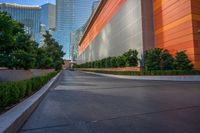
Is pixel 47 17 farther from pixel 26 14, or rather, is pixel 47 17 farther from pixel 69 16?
pixel 26 14

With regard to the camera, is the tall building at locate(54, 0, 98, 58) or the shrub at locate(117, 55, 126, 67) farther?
the tall building at locate(54, 0, 98, 58)

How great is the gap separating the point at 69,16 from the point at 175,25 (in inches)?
5942

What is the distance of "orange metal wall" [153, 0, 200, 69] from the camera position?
79.0ft

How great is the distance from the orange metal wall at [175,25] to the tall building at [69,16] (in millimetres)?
135750

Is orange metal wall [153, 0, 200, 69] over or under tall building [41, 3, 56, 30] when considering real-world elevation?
under

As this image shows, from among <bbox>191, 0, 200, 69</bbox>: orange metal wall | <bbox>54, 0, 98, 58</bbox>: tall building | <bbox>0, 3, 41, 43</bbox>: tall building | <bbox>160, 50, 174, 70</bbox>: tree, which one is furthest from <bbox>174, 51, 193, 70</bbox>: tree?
<bbox>54, 0, 98, 58</bbox>: tall building

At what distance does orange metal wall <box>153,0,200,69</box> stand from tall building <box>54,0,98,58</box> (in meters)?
136

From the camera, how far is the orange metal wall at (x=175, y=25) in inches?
948

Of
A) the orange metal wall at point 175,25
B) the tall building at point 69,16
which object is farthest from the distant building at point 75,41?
the orange metal wall at point 175,25

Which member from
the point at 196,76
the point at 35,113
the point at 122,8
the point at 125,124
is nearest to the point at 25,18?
the point at 122,8

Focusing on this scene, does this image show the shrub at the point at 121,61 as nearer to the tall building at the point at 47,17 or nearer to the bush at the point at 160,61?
the bush at the point at 160,61

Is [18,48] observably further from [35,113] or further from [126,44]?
[126,44]

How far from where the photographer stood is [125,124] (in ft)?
16.4

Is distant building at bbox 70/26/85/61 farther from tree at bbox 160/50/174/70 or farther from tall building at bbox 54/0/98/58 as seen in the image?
tree at bbox 160/50/174/70
